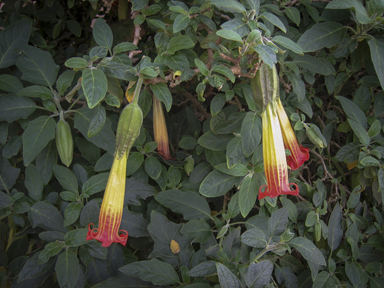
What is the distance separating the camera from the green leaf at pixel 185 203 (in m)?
0.96

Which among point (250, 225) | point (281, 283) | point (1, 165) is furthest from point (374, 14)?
point (1, 165)

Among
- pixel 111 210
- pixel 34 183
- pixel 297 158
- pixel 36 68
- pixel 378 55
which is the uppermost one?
pixel 378 55

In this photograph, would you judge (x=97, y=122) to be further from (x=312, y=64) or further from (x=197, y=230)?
(x=312, y=64)

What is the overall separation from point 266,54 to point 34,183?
0.81m

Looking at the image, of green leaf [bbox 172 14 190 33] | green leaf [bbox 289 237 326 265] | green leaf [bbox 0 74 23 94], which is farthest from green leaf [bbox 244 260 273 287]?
green leaf [bbox 0 74 23 94]

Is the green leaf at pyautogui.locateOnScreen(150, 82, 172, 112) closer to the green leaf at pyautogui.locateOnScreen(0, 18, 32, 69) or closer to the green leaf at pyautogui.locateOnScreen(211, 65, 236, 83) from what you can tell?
the green leaf at pyautogui.locateOnScreen(211, 65, 236, 83)

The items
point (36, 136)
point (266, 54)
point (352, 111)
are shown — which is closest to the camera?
point (266, 54)

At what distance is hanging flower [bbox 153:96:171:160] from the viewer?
101cm

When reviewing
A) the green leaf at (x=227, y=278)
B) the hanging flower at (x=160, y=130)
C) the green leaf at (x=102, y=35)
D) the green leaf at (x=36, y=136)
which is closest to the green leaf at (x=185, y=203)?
the hanging flower at (x=160, y=130)

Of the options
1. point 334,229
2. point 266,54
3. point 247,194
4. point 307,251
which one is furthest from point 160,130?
point 334,229

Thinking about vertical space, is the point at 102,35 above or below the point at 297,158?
above

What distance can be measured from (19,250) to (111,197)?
1.99ft

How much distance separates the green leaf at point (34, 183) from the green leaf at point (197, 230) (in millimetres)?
477

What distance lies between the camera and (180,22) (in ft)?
2.67
